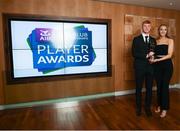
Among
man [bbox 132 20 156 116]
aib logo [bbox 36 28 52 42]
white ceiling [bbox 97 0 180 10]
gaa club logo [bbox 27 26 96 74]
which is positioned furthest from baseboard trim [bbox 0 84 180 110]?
white ceiling [bbox 97 0 180 10]

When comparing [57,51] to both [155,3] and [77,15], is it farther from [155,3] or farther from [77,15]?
[155,3]

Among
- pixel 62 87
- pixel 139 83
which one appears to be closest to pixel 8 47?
pixel 62 87

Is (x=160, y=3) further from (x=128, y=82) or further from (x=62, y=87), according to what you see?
(x=62, y=87)

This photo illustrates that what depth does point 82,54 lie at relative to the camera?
13.3 feet

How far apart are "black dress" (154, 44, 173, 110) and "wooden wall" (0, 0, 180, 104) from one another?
149cm

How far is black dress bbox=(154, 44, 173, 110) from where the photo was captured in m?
2.88

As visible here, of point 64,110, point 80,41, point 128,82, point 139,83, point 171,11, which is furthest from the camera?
point 171,11

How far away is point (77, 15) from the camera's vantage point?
3.93m

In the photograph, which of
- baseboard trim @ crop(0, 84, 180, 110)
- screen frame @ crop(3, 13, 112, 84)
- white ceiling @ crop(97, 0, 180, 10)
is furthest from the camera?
white ceiling @ crop(97, 0, 180, 10)

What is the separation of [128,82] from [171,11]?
8.01 ft

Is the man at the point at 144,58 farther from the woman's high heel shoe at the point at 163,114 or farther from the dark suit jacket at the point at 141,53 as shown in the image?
the woman's high heel shoe at the point at 163,114

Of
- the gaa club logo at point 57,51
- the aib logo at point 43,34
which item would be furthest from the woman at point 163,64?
the aib logo at point 43,34

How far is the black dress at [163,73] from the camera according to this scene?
9.46 ft

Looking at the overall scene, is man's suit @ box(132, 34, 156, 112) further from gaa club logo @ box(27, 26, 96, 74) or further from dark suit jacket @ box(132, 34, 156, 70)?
gaa club logo @ box(27, 26, 96, 74)
